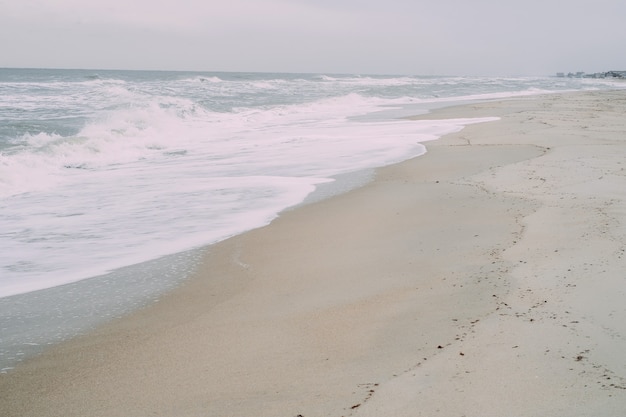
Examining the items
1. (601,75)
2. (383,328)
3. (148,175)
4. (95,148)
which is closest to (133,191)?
(148,175)

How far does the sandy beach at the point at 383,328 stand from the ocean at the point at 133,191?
17.8 inches

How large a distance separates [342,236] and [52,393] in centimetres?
330

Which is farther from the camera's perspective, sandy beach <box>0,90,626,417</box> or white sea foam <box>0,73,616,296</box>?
white sea foam <box>0,73,616,296</box>

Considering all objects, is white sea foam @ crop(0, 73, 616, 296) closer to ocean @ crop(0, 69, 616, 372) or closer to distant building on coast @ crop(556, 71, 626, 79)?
ocean @ crop(0, 69, 616, 372)

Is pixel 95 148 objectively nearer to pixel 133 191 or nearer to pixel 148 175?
pixel 148 175

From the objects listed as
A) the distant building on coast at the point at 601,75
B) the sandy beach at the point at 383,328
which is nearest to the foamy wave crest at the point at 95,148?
the sandy beach at the point at 383,328

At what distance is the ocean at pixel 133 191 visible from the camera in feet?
14.6

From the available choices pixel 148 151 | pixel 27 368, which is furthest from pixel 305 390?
pixel 148 151

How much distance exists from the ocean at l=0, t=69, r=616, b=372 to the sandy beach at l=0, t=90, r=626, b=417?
451 millimetres

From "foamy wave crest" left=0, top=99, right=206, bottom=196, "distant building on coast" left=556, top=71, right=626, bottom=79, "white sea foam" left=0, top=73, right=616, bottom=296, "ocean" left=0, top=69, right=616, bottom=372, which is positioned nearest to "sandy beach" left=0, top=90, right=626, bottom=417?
"ocean" left=0, top=69, right=616, bottom=372

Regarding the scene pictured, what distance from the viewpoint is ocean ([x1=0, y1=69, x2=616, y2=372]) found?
4.46 m

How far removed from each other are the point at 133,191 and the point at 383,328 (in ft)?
20.5

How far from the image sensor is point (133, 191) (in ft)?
28.8

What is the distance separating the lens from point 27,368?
3.27 meters
